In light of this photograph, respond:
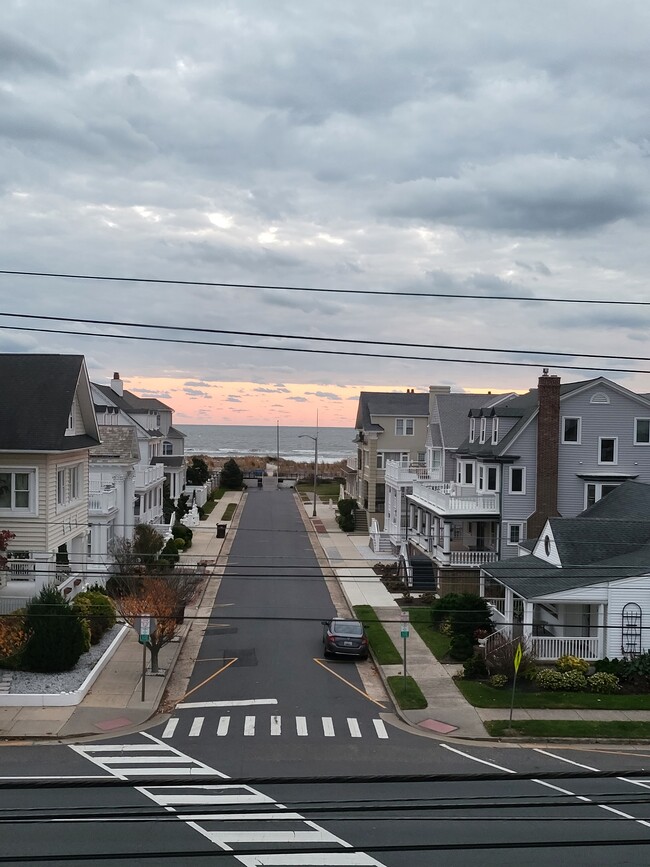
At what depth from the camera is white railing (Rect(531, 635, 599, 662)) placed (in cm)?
2822

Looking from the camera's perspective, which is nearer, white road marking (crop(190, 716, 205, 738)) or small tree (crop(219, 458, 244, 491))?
white road marking (crop(190, 716, 205, 738))

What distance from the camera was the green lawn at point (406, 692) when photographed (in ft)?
80.8

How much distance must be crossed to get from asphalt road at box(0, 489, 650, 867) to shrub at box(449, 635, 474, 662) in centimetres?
328

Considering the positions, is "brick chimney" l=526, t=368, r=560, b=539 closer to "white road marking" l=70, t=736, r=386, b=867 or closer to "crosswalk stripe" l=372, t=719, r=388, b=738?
"crosswalk stripe" l=372, t=719, r=388, b=738

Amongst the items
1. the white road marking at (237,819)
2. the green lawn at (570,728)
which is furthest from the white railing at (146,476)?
the green lawn at (570,728)

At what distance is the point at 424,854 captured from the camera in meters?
14.4

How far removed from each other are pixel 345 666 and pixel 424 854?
600 inches

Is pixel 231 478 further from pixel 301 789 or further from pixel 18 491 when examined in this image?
pixel 301 789

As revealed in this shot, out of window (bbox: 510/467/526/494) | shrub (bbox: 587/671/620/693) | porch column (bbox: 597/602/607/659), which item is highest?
window (bbox: 510/467/526/494)

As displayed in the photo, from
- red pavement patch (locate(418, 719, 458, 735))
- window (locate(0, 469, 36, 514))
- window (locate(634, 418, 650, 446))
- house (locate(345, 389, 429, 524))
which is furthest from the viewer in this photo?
house (locate(345, 389, 429, 524))

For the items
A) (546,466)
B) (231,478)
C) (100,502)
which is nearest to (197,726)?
(100,502)

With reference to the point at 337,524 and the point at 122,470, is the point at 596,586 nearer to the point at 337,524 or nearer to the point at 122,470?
the point at 122,470

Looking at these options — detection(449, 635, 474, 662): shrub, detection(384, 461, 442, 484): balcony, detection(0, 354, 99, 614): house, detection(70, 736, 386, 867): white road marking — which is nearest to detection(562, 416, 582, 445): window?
detection(384, 461, 442, 484): balcony

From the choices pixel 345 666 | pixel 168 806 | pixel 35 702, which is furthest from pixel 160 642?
pixel 168 806
